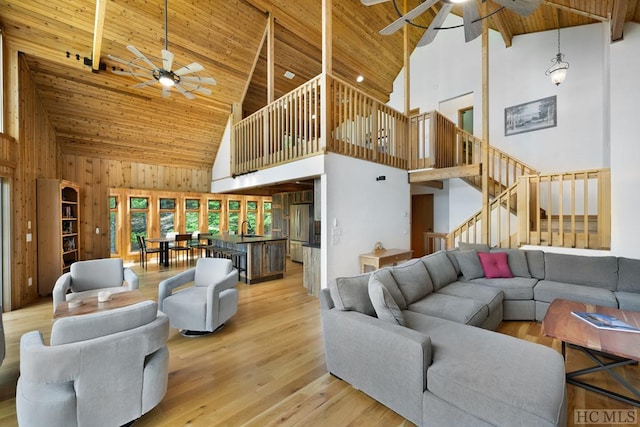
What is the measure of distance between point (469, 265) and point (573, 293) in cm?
112

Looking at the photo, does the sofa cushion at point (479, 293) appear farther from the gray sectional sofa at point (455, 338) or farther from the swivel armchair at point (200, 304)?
the swivel armchair at point (200, 304)

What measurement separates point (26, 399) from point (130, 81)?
5714 mm

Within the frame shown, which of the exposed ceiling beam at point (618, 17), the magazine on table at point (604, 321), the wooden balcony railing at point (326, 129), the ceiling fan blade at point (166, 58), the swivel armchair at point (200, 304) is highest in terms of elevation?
the exposed ceiling beam at point (618, 17)

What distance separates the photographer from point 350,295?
2.37 meters

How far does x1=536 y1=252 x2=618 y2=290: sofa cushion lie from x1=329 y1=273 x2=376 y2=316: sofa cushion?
304 centimetres

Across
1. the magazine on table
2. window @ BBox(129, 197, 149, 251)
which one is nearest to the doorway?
the magazine on table

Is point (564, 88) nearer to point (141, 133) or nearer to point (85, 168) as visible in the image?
point (141, 133)

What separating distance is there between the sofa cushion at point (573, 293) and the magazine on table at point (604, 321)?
2.95 ft

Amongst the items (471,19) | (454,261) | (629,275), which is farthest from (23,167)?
(629,275)

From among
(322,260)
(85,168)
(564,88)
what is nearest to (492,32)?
(564,88)

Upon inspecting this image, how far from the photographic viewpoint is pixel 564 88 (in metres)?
5.75

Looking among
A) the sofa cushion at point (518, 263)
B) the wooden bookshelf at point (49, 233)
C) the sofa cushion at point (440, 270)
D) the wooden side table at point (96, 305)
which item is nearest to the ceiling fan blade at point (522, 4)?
the sofa cushion at point (440, 270)

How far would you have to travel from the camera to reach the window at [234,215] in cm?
962

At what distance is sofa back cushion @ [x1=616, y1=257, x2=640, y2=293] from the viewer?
3256 mm
